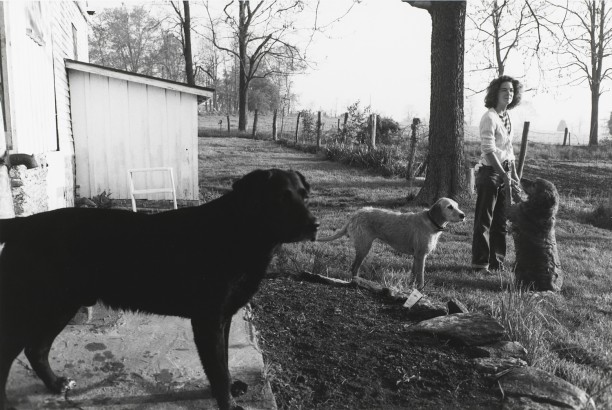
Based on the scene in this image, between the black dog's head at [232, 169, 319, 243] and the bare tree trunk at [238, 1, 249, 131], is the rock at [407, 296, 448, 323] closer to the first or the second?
the black dog's head at [232, 169, 319, 243]

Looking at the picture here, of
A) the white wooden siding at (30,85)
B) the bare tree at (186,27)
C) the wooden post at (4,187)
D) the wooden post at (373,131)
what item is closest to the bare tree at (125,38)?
the bare tree at (186,27)

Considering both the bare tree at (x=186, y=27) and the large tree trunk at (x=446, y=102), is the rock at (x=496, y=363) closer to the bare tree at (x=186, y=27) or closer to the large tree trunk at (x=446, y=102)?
the large tree trunk at (x=446, y=102)

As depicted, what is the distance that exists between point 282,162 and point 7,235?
14930 mm

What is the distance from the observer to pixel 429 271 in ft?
20.9

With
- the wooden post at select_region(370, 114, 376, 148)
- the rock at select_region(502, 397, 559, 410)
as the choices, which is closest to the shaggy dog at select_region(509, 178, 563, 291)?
the rock at select_region(502, 397, 559, 410)

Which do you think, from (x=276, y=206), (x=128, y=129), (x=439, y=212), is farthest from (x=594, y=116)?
(x=276, y=206)

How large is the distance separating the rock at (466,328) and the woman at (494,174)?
97.9 inches

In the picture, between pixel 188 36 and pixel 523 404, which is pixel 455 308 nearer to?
pixel 523 404

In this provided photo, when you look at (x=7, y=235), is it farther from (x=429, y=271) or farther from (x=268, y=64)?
(x=268, y=64)

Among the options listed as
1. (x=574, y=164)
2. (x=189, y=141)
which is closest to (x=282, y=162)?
(x=189, y=141)

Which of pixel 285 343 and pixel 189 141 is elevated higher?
pixel 189 141

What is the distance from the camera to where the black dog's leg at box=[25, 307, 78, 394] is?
250 centimetres

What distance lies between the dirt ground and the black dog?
669mm

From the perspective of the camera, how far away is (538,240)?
18.7ft
